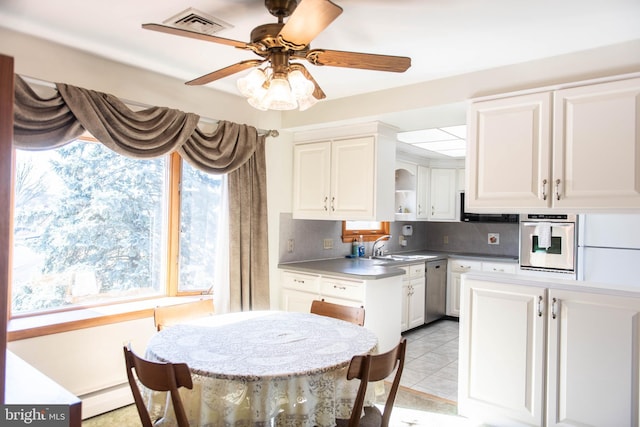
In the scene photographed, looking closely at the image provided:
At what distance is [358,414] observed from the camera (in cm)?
159

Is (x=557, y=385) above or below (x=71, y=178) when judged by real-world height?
below

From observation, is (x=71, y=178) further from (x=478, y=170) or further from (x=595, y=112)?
(x=595, y=112)

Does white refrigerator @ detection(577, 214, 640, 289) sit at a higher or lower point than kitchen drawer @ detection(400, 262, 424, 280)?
higher

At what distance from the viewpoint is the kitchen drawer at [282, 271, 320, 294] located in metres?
3.61

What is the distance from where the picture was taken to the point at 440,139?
421 centimetres

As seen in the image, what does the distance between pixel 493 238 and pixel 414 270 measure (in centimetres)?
164

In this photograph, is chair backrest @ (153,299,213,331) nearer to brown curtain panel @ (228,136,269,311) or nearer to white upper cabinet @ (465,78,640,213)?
brown curtain panel @ (228,136,269,311)

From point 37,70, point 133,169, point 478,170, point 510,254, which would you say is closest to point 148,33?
point 37,70

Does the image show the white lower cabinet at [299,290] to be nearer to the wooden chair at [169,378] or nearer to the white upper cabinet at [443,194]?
the wooden chair at [169,378]

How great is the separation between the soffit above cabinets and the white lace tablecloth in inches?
95.5

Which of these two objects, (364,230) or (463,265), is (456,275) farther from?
(364,230)

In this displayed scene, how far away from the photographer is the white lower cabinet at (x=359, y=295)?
3346 mm

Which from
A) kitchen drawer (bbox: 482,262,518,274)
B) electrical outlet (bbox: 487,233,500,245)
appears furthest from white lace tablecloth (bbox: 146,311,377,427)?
electrical outlet (bbox: 487,233,500,245)

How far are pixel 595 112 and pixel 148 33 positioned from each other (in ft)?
8.49
